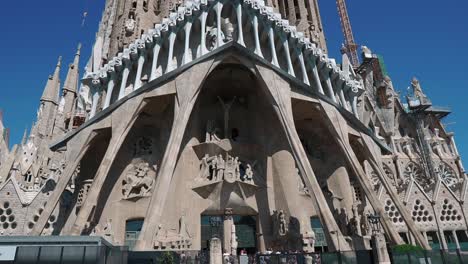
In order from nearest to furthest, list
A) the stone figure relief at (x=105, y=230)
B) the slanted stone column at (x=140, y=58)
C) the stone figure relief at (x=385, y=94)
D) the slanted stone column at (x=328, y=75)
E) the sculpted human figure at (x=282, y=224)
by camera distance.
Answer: the stone figure relief at (x=105, y=230), the sculpted human figure at (x=282, y=224), the slanted stone column at (x=140, y=58), the slanted stone column at (x=328, y=75), the stone figure relief at (x=385, y=94)

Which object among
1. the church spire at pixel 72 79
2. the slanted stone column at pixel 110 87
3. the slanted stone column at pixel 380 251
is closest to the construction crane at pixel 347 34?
the church spire at pixel 72 79

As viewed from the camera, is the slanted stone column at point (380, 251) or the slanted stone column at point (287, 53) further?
the slanted stone column at point (287, 53)

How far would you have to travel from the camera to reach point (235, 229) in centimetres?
1958

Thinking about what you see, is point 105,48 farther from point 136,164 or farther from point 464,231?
point 464,231

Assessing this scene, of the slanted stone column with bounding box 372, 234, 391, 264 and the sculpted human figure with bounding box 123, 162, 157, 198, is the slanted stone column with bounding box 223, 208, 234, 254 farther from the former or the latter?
the slanted stone column with bounding box 372, 234, 391, 264

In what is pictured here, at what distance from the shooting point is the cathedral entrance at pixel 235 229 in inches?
748

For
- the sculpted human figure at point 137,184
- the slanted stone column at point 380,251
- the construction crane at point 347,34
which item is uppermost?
the construction crane at point 347,34

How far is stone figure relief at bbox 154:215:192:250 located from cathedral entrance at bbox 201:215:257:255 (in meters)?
1.47

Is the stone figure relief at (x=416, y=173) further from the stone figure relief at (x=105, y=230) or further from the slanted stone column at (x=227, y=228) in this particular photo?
the stone figure relief at (x=105, y=230)

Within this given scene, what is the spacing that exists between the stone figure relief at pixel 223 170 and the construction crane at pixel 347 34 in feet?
136

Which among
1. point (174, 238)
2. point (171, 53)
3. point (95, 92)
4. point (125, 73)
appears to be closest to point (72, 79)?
point (95, 92)

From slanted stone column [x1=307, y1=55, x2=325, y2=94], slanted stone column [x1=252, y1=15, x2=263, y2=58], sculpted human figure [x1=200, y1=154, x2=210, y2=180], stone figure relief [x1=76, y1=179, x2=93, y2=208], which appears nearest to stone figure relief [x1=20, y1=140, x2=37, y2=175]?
stone figure relief [x1=76, y1=179, x2=93, y2=208]

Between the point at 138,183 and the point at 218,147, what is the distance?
5.19m

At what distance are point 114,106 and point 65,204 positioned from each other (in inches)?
356
